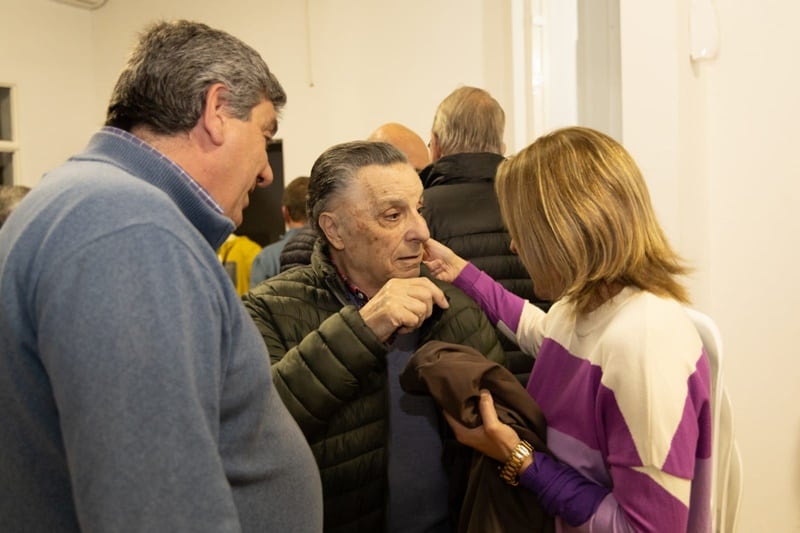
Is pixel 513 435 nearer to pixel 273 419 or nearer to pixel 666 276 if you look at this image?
pixel 666 276

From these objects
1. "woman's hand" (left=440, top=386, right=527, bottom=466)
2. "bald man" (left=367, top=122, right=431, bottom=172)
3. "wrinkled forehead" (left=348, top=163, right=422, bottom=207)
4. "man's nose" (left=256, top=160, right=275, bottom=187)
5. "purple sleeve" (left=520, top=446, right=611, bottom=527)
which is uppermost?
"bald man" (left=367, top=122, right=431, bottom=172)

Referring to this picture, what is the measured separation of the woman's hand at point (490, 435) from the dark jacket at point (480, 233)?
0.86m

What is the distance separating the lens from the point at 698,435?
48.3 inches

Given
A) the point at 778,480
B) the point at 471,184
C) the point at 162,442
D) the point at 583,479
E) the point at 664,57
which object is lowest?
the point at 778,480

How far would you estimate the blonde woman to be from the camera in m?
1.15

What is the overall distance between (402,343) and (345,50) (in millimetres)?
3472

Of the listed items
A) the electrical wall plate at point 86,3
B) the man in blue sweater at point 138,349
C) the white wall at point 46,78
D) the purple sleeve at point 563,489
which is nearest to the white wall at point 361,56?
the electrical wall plate at point 86,3

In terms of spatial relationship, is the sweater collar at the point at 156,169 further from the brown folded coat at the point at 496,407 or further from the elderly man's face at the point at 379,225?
the elderly man's face at the point at 379,225

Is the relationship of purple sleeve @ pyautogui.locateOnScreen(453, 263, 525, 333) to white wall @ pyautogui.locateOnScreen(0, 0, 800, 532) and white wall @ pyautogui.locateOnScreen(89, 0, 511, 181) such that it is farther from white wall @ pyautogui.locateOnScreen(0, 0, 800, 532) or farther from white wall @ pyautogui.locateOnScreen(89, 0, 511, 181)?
white wall @ pyautogui.locateOnScreen(89, 0, 511, 181)

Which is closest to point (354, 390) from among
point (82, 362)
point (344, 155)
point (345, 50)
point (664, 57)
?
point (344, 155)

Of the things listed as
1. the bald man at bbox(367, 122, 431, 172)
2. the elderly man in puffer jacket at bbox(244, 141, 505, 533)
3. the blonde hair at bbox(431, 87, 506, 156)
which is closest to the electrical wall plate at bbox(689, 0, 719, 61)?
the blonde hair at bbox(431, 87, 506, 156)

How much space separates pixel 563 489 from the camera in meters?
1.26

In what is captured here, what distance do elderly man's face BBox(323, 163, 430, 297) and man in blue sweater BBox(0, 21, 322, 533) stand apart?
644 mm

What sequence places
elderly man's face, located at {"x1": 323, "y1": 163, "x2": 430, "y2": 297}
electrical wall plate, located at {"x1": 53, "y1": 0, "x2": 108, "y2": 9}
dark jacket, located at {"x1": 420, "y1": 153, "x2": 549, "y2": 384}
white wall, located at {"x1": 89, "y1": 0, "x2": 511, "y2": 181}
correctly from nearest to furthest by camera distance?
1. elderly man's face, located at {"x1": 323, "y1": 163, "x2": 430, "y2": 297}
2. dark jacket, located at {"x1": 420, "y1": 153, "x2": 549, "y2": 384}
3. white wall, located at {"x1": 89, "y1": 0, "x2": 511, "y2": 181}
4. electrical wall plate, located at {"x1": 53, "y1": 0, "x2": 108, "y2": 9}
